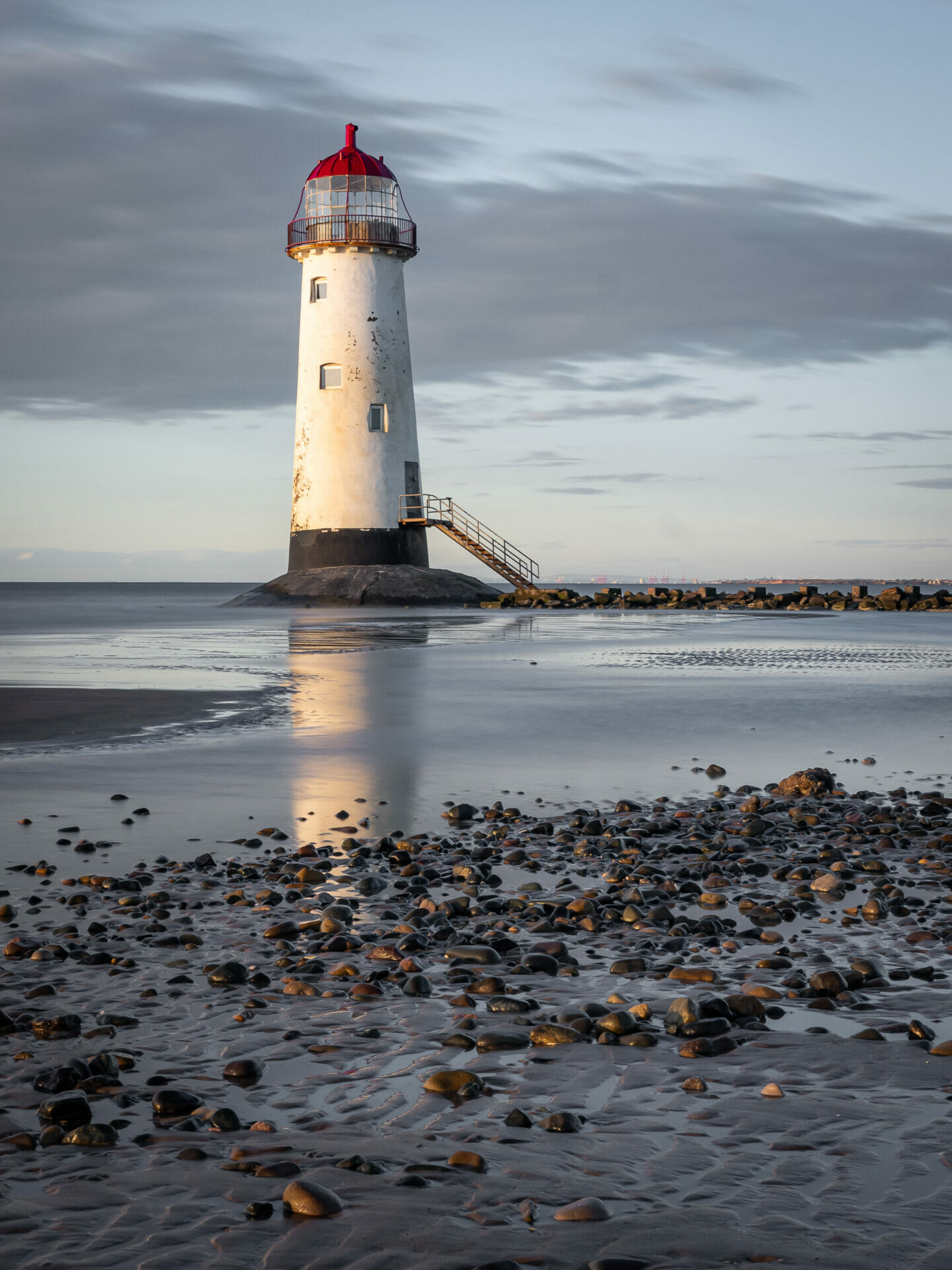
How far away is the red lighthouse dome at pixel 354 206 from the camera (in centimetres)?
4009

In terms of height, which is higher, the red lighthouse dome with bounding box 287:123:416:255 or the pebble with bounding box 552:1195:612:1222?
the red lighthouse dome with bounding box 287:123:416:255

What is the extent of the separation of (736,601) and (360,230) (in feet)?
88.2

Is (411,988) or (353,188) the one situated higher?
(353,188)

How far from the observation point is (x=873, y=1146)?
10.3 ft

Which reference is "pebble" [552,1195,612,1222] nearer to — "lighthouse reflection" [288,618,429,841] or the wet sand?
"lighthouse reflection" [288,618,429,841]

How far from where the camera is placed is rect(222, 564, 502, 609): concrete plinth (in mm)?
42969

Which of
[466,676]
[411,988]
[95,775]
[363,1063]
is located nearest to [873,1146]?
[363,1063]

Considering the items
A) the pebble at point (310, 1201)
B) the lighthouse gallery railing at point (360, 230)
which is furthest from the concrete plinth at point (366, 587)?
the pebble at point (310, 1201)

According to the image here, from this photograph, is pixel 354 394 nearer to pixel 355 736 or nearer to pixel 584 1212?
pixel 355 736

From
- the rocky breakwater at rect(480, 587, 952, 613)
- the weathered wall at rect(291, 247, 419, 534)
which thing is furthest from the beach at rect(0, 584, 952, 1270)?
the rocky breakwater at rect(480, 587, 952, 613)

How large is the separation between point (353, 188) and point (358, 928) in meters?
39.1

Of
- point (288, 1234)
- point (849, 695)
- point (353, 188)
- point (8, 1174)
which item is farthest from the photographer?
point (353, 188)

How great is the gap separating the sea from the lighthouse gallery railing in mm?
18451

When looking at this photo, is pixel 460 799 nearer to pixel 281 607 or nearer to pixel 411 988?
pixel 411 988
